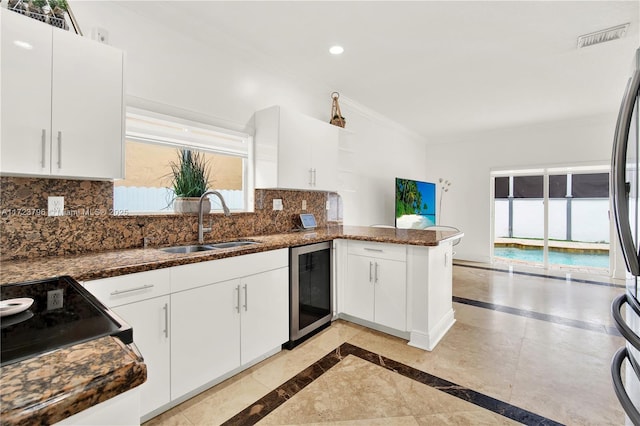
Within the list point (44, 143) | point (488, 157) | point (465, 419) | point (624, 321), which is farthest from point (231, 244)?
point (488, 157)

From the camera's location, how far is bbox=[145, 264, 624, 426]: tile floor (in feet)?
5.39

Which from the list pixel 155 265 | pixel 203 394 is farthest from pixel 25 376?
pixel 203 394

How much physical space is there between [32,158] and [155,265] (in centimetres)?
77

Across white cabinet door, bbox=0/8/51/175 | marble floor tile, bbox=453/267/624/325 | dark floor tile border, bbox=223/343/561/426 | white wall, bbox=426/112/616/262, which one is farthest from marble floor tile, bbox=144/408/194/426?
white wall, bbox=426/112/616/262

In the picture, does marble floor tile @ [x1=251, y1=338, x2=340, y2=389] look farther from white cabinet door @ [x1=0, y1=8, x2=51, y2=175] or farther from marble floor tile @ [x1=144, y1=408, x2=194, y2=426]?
white cabinet door @ [x1=0, y1=8, x2=51, y2=175]

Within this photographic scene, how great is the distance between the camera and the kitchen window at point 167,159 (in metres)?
2.15

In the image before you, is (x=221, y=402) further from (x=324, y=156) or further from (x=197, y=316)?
(x=324, y=156)

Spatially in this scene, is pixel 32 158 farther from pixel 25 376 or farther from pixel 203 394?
pixel 203 394

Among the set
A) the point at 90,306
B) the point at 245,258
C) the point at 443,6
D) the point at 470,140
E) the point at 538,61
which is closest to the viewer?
the point at 90,306

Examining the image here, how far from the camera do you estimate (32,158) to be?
56.4 inches

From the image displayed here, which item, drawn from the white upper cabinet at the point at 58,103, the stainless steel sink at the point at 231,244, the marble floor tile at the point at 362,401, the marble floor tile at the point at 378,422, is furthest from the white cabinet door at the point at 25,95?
the marble floor tile at the point at 378,422

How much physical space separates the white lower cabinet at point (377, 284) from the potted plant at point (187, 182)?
141cm

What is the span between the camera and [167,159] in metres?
2.40

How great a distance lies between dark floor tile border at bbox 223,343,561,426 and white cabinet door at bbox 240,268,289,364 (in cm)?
32
